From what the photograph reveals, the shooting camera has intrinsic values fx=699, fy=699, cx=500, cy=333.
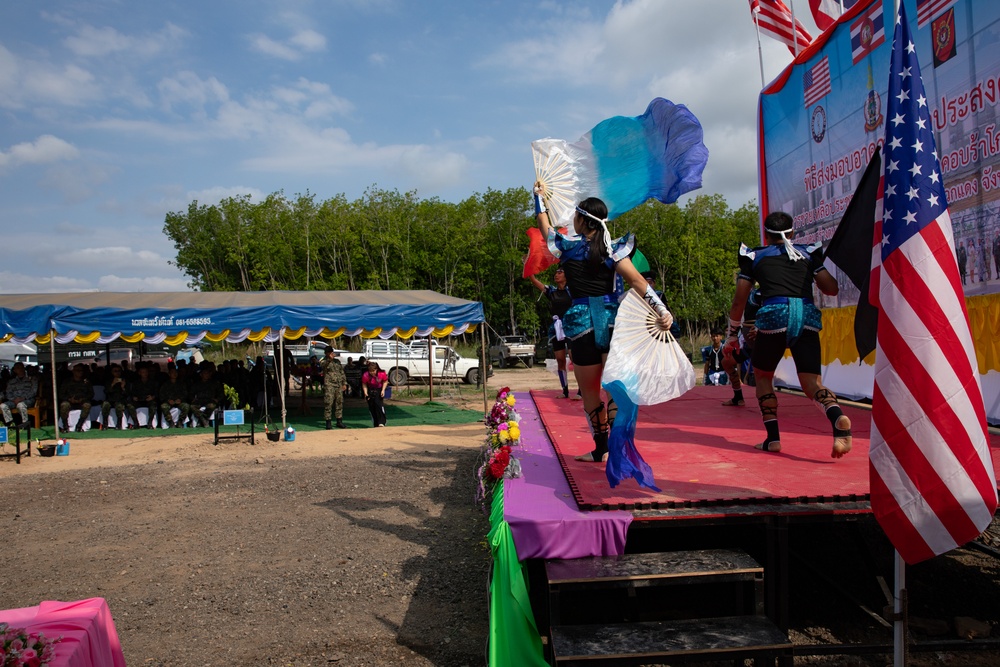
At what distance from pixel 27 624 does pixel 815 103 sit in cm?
878

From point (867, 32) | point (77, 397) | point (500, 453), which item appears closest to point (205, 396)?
point (77, 397)

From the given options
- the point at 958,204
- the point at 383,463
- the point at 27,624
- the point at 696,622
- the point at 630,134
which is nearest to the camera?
the point at 27,624

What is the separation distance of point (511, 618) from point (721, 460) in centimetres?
208

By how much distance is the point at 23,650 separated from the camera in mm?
2059

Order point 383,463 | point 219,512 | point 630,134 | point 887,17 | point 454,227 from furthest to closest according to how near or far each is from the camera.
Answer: point 454,227 → point 383,463 → point 219,512 → point 887,17 → point 630,134

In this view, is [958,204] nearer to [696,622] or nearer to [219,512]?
[696,622]

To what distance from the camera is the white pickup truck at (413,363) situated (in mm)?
22312

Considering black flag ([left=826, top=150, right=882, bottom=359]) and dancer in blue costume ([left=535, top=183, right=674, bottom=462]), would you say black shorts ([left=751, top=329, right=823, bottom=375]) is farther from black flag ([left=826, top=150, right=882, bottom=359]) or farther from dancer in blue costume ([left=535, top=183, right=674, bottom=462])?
dancer in blue costume ([left=535, top=183, right=674, bottom=462])

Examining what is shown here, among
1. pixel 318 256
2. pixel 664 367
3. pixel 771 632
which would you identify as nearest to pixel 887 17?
pixel 664 367

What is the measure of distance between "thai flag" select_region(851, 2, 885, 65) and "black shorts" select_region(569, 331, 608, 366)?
5.11 m

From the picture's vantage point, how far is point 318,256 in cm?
4056

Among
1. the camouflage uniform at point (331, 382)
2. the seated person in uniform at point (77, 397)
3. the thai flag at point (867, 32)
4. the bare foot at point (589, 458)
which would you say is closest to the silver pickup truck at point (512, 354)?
the camouflage uniform at point (331, 382)

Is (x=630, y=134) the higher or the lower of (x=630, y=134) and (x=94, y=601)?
the higher

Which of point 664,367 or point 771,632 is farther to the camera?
point 664,367
